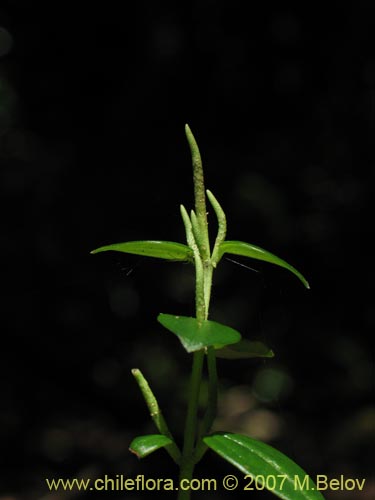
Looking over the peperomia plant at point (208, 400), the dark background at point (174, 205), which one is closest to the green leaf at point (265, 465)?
the peperomia plant at point (208, 400)

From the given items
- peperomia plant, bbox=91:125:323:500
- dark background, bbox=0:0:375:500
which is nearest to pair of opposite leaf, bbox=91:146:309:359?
peperomia plant, bbox=91:125:323:500

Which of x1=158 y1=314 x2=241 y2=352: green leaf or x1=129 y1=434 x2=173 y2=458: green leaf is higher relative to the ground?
x1=158 y1=314 x2=241 y2=352: green leaf

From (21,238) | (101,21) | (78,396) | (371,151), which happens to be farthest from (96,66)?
(78,396)

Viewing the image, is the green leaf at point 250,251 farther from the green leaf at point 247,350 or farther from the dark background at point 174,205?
the dark background at point 174,205

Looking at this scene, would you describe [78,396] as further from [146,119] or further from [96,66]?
[96,66]

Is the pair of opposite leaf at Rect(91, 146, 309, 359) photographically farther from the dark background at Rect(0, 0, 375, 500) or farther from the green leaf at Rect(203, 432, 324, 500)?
the dark background at Rect(0, 0, 375, 500)

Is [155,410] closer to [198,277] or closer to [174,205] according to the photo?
[198,277]
